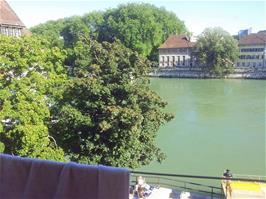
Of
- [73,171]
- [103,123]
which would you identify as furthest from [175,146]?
[73,171]

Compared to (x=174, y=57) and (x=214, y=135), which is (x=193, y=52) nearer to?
(x=174, y=57)

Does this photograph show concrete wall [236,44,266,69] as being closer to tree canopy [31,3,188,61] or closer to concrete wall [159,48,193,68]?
concrete wall [159,48,193,68]

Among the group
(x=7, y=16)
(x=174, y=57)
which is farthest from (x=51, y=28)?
(x=7, y=16)

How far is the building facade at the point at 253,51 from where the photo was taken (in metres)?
50.8

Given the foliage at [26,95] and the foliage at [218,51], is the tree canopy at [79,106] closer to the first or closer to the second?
the foliage at [26,95]

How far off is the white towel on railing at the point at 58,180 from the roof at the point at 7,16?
63.3 ft

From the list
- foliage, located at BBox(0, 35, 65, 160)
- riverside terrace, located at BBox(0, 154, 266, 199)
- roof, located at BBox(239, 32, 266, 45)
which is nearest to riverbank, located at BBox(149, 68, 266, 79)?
roof, located at BBox(239, 32, 266, 45)

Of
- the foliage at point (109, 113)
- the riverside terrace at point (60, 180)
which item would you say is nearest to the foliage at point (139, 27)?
the foliage at point (109, 113)

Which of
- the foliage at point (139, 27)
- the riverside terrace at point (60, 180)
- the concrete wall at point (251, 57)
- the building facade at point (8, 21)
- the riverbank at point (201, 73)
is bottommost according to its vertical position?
the riverbank at point (201, 73)

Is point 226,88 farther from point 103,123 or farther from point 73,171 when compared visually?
point 73,171

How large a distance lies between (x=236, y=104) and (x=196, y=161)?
1465cm

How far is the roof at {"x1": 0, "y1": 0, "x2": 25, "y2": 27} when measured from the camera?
73.1 ft

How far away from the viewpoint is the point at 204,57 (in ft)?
160

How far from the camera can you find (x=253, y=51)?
169ft
